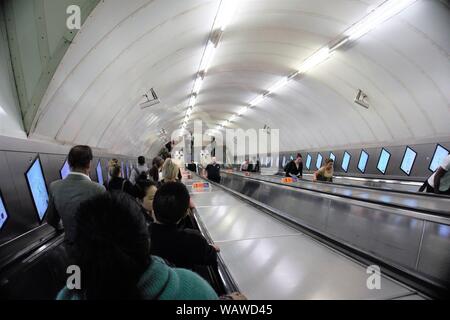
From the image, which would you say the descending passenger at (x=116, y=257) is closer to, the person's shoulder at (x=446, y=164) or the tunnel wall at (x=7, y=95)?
the tunnel wall at (x=7, y=95)

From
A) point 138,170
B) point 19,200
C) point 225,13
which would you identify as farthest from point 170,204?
point 225,13

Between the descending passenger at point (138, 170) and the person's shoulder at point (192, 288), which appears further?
the descending passenger at point (138, 170)

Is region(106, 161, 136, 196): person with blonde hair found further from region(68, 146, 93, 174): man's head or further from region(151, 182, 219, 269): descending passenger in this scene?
region(151, 182, 219, 269): descending passenger

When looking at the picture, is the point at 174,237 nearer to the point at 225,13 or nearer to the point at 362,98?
the point at 225,13

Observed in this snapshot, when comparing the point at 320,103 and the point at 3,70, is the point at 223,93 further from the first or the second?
the point at 3,70

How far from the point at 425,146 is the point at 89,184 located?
39.0ft

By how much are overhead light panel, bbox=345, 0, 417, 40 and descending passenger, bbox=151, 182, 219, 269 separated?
7604mm

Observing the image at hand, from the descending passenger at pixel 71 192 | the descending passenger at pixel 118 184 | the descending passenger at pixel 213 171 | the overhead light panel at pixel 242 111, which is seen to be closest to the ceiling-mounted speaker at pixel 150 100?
the descending passenger at pixel 213 171

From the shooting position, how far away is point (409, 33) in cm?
698

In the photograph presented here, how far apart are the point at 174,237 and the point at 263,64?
36.1ft

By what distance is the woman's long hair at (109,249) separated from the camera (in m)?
0.77

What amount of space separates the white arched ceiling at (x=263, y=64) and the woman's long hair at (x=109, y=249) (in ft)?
14.4

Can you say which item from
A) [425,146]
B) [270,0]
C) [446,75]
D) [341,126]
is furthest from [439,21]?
[341,126]

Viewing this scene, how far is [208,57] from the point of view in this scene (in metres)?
9.45
